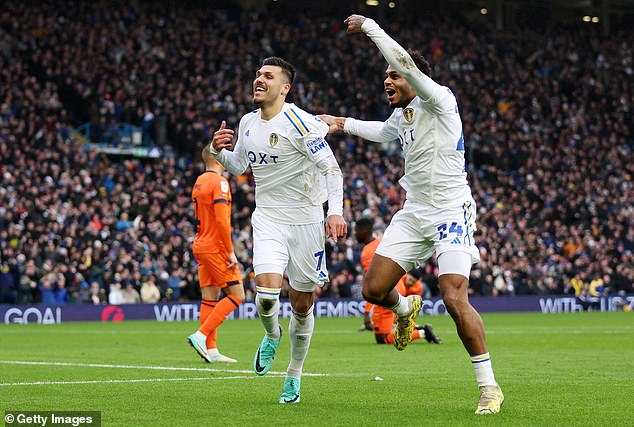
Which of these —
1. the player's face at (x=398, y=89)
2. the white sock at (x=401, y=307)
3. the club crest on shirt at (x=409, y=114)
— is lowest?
the white sock at (x=401, y=307)

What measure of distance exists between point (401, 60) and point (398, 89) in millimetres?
590

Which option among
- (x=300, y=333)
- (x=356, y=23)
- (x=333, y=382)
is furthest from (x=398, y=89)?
(x=333, y=382)

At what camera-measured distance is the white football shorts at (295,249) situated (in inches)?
357

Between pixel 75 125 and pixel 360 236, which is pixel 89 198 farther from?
pixel 360 236

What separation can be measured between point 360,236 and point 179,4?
27.4 m

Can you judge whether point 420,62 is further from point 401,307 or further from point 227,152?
point 401,307

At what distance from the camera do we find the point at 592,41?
162 ft

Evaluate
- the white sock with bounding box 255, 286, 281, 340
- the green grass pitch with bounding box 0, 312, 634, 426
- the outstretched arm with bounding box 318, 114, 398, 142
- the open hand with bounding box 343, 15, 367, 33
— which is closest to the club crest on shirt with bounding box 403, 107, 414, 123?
the outstretched arm with bounding box 318, 114, 398, 142

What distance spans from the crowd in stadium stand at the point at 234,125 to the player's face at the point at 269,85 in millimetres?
19447

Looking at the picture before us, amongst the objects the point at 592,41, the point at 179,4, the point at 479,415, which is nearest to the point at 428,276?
the point at 179,4

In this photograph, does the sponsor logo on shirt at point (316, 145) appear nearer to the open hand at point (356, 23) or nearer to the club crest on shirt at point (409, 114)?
the club crest on shirt at point (409, 114)

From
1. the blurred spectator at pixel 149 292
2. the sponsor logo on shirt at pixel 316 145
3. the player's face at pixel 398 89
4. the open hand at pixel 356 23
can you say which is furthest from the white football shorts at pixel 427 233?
the blurred spectator at pixel 149 292

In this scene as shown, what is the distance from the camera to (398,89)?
8586 millimetres

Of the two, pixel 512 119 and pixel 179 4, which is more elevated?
pixel 179 4
